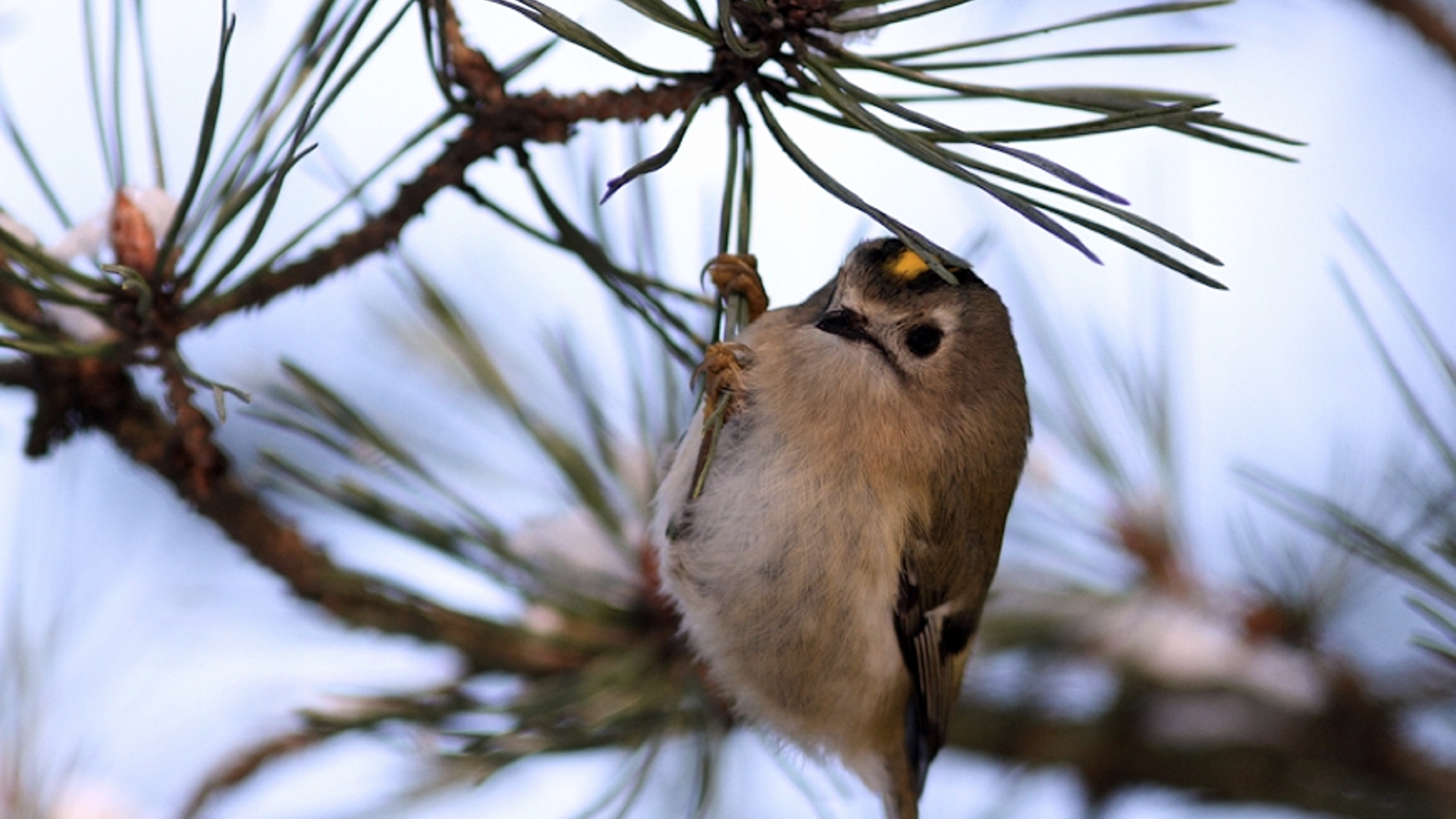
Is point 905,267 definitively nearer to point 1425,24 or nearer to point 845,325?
point 845,325

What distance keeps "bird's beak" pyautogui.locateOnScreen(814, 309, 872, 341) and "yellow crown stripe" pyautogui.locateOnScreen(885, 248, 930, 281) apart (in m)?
0.04

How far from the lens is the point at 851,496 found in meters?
0.93

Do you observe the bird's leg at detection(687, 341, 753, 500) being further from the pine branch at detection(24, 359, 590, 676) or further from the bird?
the pine branch at detection(24, 359, 590, 676)

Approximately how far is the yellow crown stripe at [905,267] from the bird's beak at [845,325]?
4cm

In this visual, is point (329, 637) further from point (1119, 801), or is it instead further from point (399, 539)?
point (1119, 801)

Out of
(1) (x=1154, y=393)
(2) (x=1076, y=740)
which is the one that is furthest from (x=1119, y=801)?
(1) (x=1154, y=393)

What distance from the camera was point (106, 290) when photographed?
2.18 feet

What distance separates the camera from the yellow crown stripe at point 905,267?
0.95 m

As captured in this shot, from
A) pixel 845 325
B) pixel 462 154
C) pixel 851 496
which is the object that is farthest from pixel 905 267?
pixel 462 154

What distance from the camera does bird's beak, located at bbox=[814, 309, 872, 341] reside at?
3.14 ft

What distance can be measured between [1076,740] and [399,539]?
0.60m

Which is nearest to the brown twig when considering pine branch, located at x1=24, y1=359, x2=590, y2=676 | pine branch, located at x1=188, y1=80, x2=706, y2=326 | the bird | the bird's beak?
the bird

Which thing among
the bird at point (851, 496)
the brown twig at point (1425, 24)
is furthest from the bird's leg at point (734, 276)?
the brown twig at point (1425, 24)

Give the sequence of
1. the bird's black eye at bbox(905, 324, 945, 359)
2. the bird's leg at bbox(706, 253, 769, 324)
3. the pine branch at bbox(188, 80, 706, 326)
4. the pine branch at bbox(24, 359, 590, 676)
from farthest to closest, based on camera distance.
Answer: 1. the bird's black eye at bbox(905, 324, 945, 359)
2. the bird's leg at bbox(706, 253, 769, 324)
3. the pine branch at bbox(24, 359, 590, 676)
4. the pine branch at bbox(188, 80, 706, 326)
